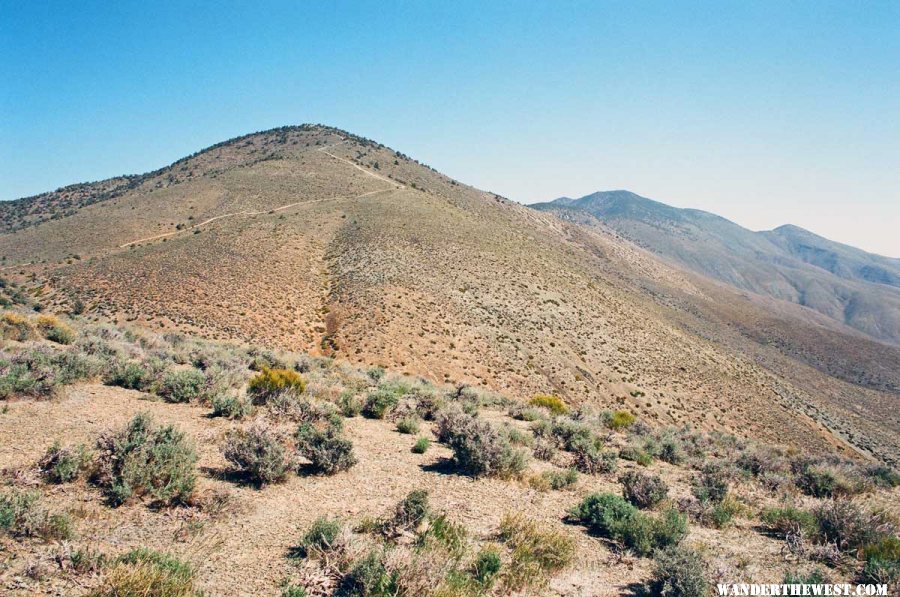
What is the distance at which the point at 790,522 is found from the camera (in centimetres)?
775

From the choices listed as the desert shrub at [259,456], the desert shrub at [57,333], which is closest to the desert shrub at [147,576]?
the desert shrub at [259,456]

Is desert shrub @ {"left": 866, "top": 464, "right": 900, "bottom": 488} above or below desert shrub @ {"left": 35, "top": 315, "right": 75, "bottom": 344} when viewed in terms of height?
below

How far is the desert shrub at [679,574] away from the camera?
5.27 metres

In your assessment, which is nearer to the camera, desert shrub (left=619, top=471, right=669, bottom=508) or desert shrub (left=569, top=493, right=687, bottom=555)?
desert shrub (left=569, top=493, right=687, bottom=555)

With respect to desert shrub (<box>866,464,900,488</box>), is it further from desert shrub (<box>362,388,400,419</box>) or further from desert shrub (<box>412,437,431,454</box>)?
desert shrub (<box>362,388,400,419</box>)

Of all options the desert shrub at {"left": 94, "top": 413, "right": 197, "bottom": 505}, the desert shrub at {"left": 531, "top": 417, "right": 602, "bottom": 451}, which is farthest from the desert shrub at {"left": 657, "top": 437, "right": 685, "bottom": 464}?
the desert shrub at {"left": 94, "top": 413, "right": 197, "bottom": 505}

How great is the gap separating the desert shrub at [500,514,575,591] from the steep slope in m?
22.3

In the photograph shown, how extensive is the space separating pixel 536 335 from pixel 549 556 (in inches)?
1301

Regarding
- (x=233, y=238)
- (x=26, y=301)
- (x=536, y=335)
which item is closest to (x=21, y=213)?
(x=233, y=238)

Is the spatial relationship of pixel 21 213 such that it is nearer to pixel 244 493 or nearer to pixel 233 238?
pixel 233 238

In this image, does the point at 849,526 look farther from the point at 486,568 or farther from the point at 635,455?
the point at 486,568

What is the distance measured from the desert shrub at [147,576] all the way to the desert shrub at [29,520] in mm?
939

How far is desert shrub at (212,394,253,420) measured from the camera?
9.89 meters

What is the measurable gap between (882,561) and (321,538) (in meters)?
7.82
